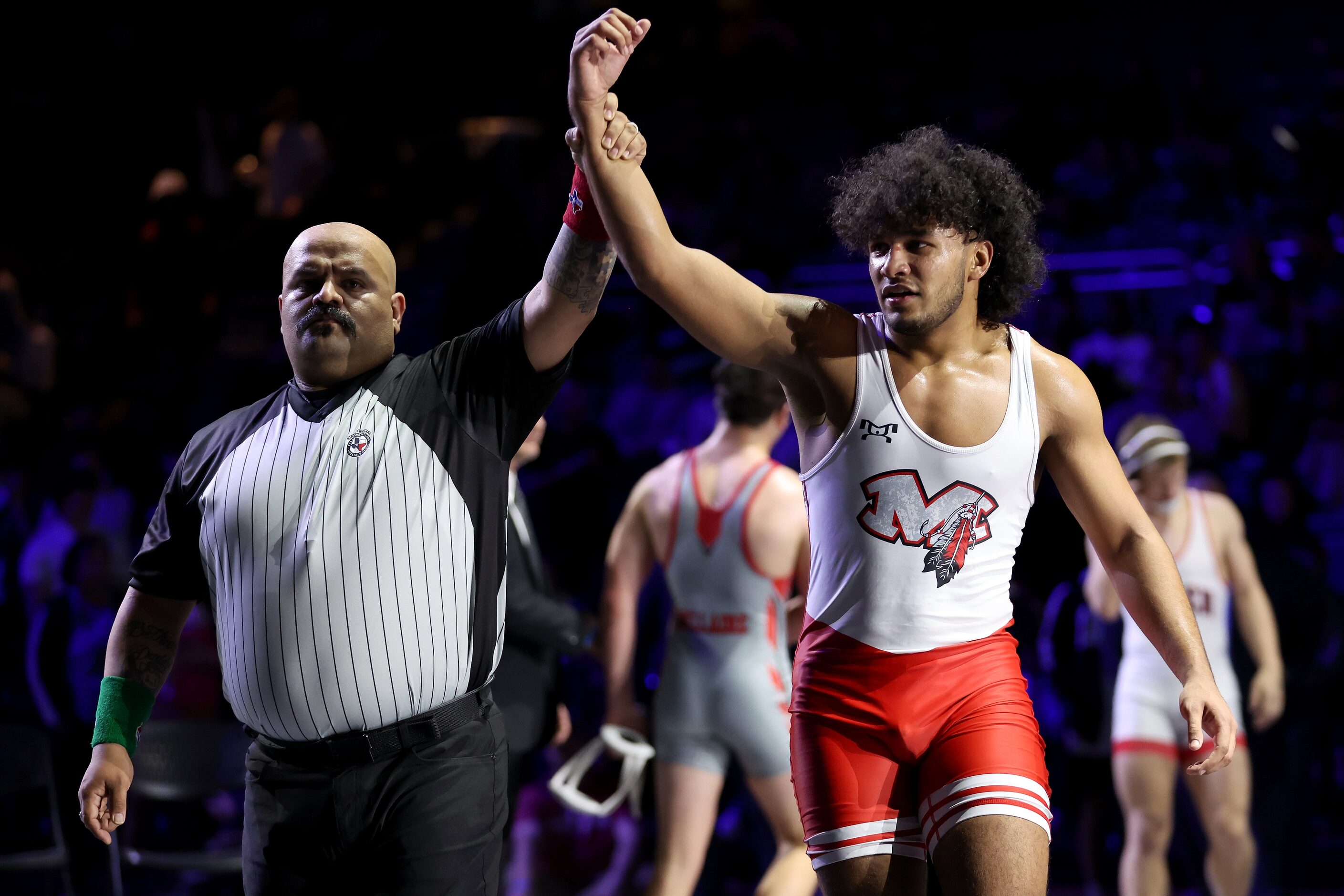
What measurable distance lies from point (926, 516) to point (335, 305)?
4.62 feet

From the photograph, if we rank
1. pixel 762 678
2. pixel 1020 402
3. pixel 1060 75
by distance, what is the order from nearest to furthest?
pixel 1020 402 → pixel 762 678 → pixel 1060 75

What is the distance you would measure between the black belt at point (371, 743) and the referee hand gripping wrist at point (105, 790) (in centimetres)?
39

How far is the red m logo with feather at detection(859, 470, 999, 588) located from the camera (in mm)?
2766

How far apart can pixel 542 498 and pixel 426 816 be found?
5.02 m

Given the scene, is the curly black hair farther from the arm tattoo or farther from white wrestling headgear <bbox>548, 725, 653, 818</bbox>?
white wrestling headgear <bbox>548, 725, 653, 818</bbox>

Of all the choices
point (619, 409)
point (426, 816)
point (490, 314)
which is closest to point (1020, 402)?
point (426, 816)

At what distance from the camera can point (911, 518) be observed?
2764 mm

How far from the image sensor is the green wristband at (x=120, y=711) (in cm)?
287

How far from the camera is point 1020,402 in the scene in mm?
2854

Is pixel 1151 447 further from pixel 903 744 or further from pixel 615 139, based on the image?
pixel 615 139

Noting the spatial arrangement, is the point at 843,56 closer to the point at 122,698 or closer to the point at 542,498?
the point at 542,498

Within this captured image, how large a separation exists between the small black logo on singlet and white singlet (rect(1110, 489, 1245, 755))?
2.77m

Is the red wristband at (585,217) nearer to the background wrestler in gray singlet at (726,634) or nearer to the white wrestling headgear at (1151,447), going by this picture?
the background wrestler in gray singlet at (726,634)

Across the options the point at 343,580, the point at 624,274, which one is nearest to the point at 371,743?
the point at 343,580
